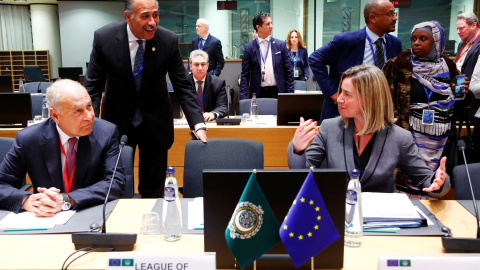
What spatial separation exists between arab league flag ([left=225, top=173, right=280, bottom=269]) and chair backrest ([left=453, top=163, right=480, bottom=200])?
1378 mm

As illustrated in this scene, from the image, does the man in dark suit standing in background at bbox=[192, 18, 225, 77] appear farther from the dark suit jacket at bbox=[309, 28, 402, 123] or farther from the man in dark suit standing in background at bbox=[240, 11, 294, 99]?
the dark suit jacket at bbox=[309, 28, 402, 123]

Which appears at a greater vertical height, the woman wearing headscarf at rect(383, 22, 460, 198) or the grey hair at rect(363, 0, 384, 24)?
the grey hair at rect(363, 0, 384, 24)

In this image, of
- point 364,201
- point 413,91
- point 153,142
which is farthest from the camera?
point 153,142

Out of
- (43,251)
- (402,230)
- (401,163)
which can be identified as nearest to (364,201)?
(402,230)

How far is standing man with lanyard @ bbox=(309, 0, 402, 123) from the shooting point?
3.25 metres

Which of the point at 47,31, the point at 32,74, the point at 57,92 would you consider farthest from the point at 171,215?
the point at 47,31

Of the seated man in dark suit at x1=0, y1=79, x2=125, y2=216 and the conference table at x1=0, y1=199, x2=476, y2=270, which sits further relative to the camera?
the seated man in dark suit at x1=0, y1=79, x2=125, y2=216

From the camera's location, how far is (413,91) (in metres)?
2.75

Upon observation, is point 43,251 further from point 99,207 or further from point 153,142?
point 153,142

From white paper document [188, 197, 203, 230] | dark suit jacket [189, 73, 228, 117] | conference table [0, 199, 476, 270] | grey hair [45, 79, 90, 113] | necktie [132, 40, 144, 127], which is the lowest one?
conference table [0, 199, 476, 270]

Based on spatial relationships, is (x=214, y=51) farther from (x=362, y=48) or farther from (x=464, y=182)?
(x=464, y=182)

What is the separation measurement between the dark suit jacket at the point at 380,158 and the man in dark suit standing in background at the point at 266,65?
3185 mm

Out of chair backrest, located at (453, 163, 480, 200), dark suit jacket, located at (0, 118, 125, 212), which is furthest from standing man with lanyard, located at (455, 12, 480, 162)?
dark suit jacket, located at (0, 118, 125, 212)

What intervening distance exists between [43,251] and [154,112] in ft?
4.87
